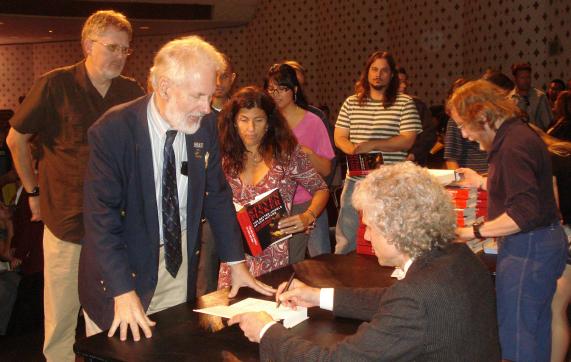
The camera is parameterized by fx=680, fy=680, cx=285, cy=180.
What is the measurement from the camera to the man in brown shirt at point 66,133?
3098 millimetres

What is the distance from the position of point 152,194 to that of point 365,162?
216cm

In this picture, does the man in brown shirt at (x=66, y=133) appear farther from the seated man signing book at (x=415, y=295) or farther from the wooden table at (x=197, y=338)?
the seated man signing book at (x=415, y=295)

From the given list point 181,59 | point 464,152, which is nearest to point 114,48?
point 181,59

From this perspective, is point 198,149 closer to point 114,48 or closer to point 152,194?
point 152,194

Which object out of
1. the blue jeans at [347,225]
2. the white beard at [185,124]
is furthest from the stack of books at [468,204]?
the white beard at [185,124]

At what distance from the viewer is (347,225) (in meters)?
4.46

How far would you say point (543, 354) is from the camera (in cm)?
310

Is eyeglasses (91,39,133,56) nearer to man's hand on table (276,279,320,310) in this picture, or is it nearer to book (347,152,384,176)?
man's hand on table (276,279,320,310)

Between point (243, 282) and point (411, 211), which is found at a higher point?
point (411, 211)

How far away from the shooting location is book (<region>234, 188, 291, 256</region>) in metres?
2.84

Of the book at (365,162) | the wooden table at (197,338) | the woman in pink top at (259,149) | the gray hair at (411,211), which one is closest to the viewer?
the gray hair at (411,211)

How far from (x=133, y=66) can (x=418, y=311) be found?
1498cm

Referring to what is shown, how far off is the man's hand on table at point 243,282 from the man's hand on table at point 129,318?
1.43ft

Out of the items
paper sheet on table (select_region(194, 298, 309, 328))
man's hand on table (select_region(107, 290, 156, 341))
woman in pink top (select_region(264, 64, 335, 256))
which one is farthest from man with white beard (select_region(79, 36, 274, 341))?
woman in pink top (select_region(264, 64, 335, 256))
